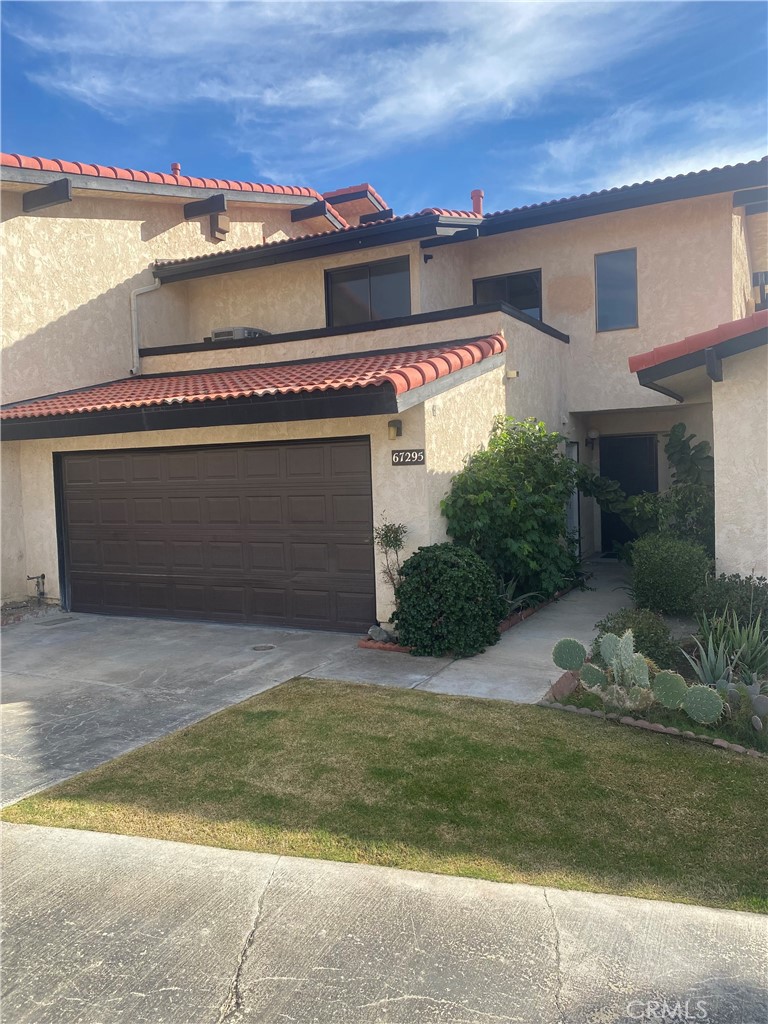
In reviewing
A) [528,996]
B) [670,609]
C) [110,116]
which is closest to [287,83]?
[110,116]

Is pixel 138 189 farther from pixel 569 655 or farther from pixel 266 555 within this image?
pixel 569 655

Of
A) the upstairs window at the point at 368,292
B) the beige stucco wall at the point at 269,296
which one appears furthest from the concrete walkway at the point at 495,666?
the beige stucco wall at the point at 269,296

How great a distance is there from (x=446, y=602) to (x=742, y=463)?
3.67m

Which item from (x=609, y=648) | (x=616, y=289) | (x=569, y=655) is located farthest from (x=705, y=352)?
(x=616, y=289)

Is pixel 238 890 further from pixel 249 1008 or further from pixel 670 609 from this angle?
pixel 670 609

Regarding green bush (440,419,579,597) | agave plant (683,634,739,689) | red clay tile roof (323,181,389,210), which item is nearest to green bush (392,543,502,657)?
green bush (440,419,579,597)

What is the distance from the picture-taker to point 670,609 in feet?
31.2

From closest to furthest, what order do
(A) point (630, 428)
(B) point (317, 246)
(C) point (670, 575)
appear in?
(C) point (670, 575) < (B) point (317, 246) < (A) point (630, 428)

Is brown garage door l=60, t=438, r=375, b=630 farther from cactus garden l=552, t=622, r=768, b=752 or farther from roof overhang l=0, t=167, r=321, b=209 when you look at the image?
roof overhang l=0, t=167, r=321, b=209

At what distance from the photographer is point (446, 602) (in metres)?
8.55

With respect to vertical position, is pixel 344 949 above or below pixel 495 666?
below

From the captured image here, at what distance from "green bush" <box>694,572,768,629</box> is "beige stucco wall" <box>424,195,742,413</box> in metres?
5.97

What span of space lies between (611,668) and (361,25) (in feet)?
27.9

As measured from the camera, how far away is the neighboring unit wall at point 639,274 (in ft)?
42.5
